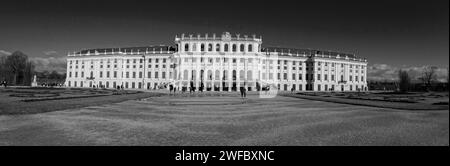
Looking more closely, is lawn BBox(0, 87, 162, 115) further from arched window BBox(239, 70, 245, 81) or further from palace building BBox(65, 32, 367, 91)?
arched window BBox(239, 70, 245, 81)

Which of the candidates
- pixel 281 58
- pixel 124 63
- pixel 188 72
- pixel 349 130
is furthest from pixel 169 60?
pixel 349 130

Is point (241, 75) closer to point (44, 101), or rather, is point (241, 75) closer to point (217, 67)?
point (217, 67)

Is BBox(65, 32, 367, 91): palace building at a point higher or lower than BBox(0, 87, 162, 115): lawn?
higher

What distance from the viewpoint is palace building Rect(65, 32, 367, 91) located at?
8031 cm

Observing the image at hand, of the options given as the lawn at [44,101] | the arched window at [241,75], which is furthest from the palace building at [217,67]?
the lawn at [44,101]

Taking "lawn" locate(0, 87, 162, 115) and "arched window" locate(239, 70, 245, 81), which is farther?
"arched window" locate(239, 70, 245, 81)

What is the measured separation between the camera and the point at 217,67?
8031 cm

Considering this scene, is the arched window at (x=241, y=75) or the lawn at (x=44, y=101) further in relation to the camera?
the arched window at (x=241, y=75)

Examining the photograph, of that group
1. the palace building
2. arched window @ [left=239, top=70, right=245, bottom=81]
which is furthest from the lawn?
arched window @ [left=239, top=70, right=245, bottom=81]

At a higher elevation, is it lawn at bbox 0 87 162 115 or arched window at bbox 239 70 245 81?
arched window at bbox 239 70 245 81

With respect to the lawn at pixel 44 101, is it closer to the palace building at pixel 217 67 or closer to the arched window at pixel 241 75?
the palace building at pixel 217 67

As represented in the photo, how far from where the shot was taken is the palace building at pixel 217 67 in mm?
80312
